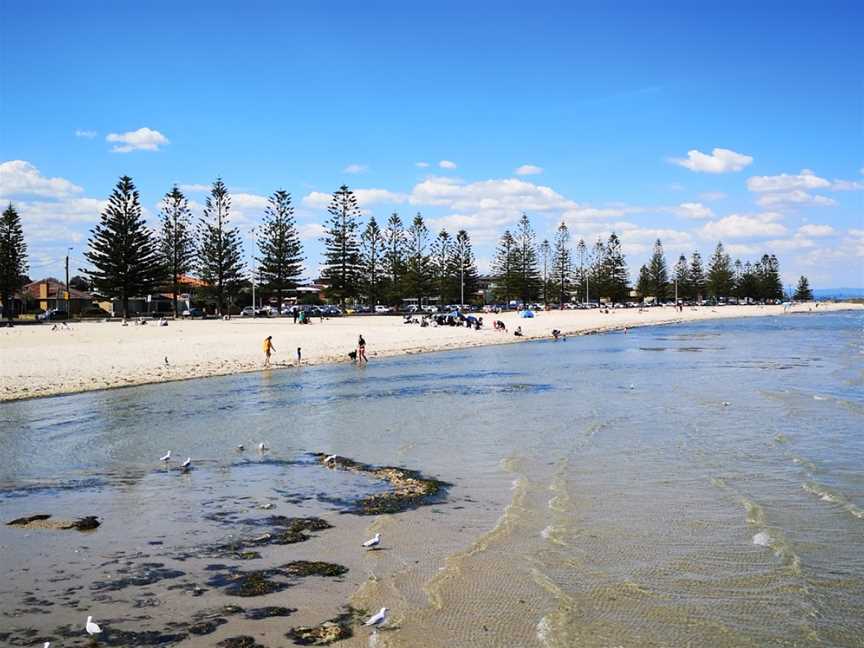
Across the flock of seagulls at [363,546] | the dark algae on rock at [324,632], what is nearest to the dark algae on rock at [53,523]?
the flock of seagulls at [363,546]

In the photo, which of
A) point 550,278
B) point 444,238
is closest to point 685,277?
point 550,278

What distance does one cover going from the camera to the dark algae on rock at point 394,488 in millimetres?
8109

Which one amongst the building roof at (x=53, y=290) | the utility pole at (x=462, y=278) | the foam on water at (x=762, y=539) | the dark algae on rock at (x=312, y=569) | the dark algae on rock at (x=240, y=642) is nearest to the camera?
the dark algae on rock at (x=240, y=642)

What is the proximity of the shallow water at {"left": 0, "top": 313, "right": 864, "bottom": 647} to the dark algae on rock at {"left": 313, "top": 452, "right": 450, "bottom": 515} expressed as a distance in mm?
220

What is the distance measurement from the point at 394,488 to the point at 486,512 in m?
1.48

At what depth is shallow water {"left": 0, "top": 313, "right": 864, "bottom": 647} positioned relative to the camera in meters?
5.20

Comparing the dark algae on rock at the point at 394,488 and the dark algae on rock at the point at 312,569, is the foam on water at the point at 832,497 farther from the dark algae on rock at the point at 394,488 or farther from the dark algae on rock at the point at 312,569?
the dark algae on rock at the point at 312,569

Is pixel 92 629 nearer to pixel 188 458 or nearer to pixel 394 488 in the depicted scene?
pixel 394 488

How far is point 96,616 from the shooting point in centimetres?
504

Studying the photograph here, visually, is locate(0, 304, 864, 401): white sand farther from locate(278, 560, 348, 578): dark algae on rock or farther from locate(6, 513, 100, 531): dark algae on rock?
locate(278, 560, 348, 578): dark algae on rock

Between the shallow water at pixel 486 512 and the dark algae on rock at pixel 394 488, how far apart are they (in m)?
0.22

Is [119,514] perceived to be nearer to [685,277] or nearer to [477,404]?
[477,404]

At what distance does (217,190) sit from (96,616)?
224 feet

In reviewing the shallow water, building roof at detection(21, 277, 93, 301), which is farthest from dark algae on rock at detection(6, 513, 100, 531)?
building roof at detection(21, 277, 93, 301)
